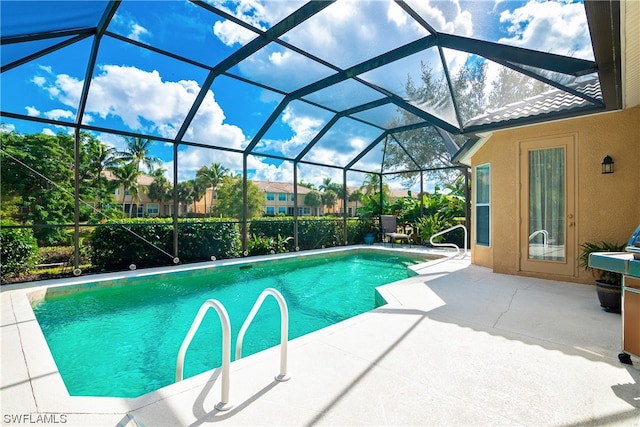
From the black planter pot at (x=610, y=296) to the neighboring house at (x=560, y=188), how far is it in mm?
1676

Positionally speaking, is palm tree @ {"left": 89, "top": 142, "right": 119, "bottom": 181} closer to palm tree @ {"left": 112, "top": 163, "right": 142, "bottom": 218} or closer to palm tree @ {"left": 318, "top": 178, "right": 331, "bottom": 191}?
palm tree @ {"left": 112, "top": 163, "right": 142, "bottom": 218}

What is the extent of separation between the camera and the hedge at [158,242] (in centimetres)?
757

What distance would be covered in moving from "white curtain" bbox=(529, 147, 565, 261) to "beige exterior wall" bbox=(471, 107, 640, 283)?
0.24m

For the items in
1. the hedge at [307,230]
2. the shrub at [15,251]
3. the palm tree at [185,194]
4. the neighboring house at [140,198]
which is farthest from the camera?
the neighboring house at [140,198]

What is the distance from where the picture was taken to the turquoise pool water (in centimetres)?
338

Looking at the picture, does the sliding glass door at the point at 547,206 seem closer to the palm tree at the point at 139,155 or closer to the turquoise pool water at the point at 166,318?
the turquoise pool water at the point at 166,318

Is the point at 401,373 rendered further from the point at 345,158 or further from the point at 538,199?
the point at 345,158

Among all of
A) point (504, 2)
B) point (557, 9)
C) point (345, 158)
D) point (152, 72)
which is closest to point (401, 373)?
point (557, 9)

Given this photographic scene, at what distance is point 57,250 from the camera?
8172 mm

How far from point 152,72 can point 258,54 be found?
228 centimetres

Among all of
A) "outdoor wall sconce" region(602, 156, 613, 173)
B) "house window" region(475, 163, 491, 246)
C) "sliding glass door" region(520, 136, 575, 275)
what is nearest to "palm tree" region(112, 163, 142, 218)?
"house window" region(475, 163, 491, 246)

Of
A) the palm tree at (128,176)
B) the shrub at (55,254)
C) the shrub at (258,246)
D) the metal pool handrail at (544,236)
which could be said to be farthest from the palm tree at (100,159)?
the metal pool handrail at (544,236)

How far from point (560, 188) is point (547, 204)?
0.36 m

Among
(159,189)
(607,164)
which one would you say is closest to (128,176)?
(159,189)
